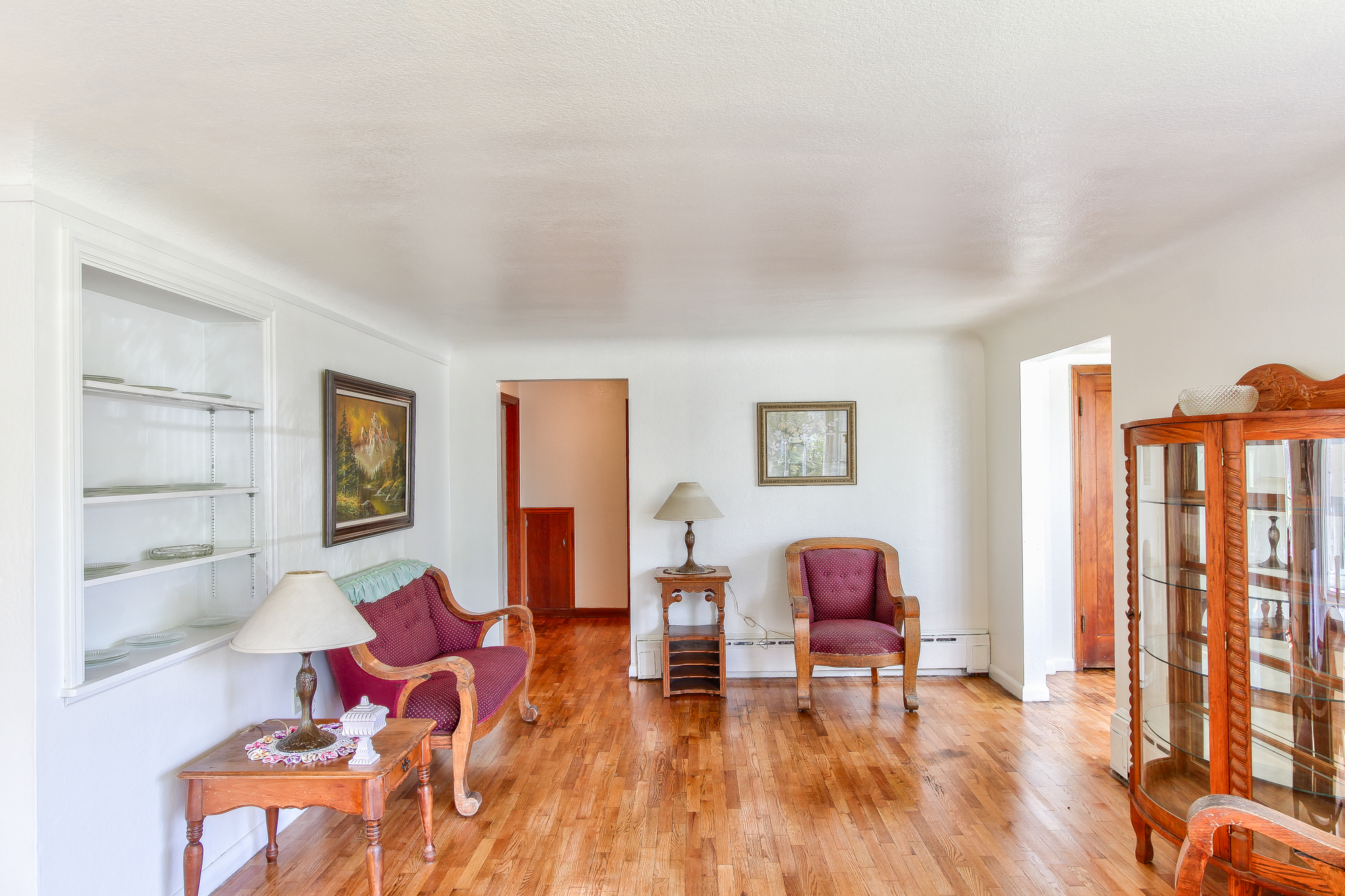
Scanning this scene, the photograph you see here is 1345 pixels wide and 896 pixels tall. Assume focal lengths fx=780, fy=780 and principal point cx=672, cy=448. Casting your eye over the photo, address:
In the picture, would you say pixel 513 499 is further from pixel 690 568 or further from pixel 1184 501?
pixel 1184 501

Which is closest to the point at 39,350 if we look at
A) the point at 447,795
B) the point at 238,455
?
the point at 238,455

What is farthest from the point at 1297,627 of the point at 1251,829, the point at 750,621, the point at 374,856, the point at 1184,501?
the point at 750,621

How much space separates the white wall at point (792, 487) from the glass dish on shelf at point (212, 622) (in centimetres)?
251

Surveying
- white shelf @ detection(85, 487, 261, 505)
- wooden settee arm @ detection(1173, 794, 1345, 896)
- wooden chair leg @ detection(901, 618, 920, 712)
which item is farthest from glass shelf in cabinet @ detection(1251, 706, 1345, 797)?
white shelf @ detection(85, 487, 261, 505)

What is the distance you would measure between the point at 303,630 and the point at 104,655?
2.01ft

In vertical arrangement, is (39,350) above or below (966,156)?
below

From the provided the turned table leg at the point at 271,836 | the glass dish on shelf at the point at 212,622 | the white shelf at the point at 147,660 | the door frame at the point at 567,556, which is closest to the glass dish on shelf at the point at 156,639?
the white shelf at the point at 147,660

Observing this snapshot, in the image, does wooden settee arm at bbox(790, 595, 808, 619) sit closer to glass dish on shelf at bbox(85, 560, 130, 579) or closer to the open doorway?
the open doorway

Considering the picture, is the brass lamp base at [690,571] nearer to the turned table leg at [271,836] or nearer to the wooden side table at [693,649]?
the wooden side table at [693,649]

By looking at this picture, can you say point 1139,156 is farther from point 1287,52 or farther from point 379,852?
point 379,852

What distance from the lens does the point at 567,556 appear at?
763 centimetres

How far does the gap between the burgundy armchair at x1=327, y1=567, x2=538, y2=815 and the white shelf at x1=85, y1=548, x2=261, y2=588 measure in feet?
2.12

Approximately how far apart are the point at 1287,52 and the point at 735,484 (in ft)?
13.7

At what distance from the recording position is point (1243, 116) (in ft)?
6.13
